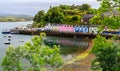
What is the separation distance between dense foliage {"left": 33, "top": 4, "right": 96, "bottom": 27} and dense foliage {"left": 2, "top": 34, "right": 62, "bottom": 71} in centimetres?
11395

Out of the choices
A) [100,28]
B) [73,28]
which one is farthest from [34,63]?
[73,28]

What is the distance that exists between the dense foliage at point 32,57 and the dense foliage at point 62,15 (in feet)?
374

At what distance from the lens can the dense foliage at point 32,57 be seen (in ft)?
59.6

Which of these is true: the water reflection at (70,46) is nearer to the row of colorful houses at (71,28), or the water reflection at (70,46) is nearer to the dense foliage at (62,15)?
the row of colorful houses at (71,28)

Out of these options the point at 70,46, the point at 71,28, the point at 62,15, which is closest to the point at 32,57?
the point at 70,46

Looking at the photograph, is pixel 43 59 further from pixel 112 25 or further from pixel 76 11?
pixel 76 11

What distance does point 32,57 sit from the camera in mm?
18594

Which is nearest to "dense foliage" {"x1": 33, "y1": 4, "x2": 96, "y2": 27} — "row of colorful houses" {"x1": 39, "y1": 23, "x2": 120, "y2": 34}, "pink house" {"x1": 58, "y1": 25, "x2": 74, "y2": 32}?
"row of colorful houses" {"x1": 39, "y1": 23, "x2": 120, "y2": 34}

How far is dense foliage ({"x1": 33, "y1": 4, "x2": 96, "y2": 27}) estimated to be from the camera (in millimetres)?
135375

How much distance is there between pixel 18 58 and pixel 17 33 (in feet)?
386

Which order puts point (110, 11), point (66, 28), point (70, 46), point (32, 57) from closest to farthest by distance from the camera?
point (110, 11), point (32, 57), point (70, 46), point (66, 28)

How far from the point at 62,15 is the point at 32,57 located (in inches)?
4597

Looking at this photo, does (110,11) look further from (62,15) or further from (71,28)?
(62,15)

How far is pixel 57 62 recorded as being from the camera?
757 inches
